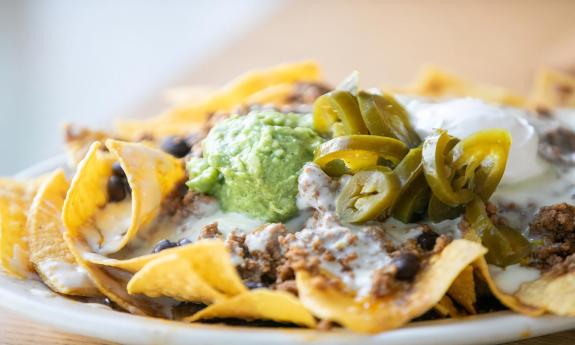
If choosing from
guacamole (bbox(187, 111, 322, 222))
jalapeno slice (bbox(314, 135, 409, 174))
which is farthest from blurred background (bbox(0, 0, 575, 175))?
jalapeno slice (bbox(314, 135, 409, 174))

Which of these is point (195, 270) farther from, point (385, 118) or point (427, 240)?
point (385, 118)

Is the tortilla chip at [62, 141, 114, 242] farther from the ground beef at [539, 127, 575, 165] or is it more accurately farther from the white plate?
the ground beef at [539, 127, 575, 165]

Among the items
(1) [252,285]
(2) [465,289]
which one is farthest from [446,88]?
(1) [252,285]

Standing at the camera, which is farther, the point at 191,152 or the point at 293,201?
the point at 191,152

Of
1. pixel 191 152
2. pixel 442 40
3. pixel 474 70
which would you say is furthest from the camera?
pixel 442 40

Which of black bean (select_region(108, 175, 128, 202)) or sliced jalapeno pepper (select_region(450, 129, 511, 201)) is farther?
black bean (select_region(108, 175, 128, 202))

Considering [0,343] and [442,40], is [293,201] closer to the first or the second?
[0,343]

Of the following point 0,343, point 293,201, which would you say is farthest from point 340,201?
point 0,343
